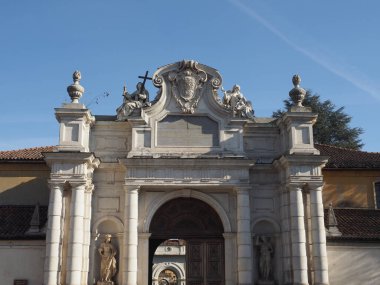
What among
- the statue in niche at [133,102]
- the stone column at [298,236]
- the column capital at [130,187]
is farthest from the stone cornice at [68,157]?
the stone column at [298,236]

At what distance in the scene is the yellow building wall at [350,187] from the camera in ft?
86.7

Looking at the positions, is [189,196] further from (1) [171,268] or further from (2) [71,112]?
→ (1) [171,268]

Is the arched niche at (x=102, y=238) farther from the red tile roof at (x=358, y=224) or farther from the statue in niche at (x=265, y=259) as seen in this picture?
the red tile roof at (x=358, y=224)

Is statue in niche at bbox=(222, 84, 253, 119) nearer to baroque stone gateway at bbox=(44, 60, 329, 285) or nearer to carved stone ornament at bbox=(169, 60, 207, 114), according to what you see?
baroque stone gateway at bbox=(44, 60, 329, 285)

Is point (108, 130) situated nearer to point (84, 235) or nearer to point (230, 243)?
point (84, 235)

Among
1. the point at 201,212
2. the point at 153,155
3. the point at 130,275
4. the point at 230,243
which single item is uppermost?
the point at 153,155

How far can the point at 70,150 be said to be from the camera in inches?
832

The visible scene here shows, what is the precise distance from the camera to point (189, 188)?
2188 centimetres

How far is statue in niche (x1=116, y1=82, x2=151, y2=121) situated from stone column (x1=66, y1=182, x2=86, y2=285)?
3.58 m

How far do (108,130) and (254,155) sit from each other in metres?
6.25

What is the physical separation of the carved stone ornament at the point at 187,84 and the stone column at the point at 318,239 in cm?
614

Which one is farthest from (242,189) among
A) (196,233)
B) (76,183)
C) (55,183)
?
(55,183)

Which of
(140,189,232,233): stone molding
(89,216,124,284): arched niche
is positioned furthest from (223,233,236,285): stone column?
(89,216,124,284): arched niche

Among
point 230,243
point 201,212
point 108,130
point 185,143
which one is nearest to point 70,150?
point 108,130
